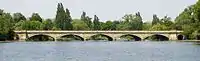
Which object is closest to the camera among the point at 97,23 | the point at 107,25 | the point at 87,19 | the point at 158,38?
the point at 158,38

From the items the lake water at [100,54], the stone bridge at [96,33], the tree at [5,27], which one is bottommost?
the lake water at [100,54]

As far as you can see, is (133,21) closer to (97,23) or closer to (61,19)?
(97,23)

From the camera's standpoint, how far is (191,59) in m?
42.2

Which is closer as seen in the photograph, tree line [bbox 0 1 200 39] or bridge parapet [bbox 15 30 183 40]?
tree line [bbox 0 1 200 39]

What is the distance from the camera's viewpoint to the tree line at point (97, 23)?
107562mm

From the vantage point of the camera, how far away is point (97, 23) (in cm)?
16138

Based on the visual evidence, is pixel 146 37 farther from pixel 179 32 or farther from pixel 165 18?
pixel 165 18

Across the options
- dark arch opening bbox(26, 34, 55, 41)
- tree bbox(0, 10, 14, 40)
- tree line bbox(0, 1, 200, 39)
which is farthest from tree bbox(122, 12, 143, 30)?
tree bbox(0, 10, 14, 40)

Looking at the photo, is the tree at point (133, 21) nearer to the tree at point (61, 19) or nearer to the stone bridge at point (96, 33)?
the tree at point (61, 19)

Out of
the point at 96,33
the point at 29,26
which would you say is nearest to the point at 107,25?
the point at 29,26

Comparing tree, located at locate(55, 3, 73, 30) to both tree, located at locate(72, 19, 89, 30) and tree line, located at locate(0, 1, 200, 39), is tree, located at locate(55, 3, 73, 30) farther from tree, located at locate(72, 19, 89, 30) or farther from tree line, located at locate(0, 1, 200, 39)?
tree, located at locate(72, 19, 89, 30)

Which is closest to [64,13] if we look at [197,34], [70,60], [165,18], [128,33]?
[128,33]

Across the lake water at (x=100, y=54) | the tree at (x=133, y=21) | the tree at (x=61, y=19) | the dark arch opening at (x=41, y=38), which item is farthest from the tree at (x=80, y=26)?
the lake water at (x=100, y=54)

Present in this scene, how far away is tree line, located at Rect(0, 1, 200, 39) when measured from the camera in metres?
108
